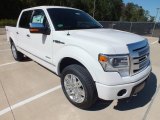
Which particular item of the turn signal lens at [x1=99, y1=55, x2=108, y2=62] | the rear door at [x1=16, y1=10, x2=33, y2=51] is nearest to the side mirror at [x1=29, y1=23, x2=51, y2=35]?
the rear door at [x1=16, y1=10, x2=33, y2=51]

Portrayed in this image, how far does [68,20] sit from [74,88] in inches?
64.5

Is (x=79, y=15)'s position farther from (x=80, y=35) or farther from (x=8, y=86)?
(x=8, y=86)

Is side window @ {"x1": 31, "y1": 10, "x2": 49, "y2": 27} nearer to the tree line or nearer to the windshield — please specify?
the windshield

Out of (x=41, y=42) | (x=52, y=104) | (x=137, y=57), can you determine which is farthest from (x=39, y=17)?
(x=137, y=57)

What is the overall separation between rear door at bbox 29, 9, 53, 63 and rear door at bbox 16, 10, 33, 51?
305mm

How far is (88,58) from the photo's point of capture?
3.05 m

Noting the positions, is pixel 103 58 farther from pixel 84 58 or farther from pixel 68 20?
pixel 68 20

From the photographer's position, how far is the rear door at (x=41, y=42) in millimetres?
4096

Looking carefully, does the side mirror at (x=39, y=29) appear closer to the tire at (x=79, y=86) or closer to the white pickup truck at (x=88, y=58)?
the white pickup truck at (x=88, y=58)

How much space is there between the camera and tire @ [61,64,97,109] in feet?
10.3

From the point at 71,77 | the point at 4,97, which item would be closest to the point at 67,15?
the point at 71,77

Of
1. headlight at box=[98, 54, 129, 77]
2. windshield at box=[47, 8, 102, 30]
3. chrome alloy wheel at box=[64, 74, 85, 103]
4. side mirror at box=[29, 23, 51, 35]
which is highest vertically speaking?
windshield at box=[47, 8, 102, 30]

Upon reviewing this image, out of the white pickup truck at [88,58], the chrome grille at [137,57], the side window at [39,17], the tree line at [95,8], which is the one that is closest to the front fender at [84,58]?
the white pickup truck at [88,58]

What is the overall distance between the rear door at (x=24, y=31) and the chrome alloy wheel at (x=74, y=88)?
6.58 feet
